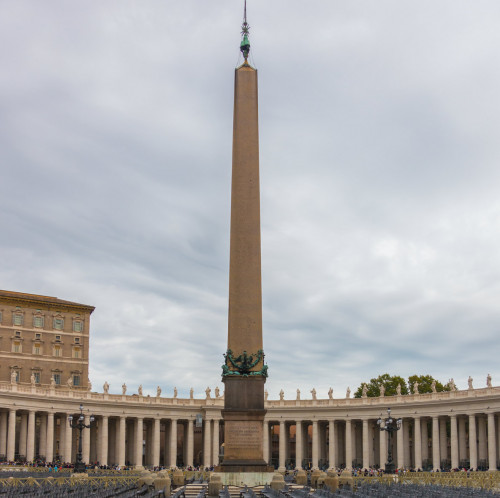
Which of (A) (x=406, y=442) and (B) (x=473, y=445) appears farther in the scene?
(A) (x=406, y=442)

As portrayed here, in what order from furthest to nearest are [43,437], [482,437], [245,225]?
[43,437]
[482,437]
[245,225]

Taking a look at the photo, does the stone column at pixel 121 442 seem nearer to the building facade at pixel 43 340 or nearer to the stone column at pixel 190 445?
the stone column at pixel 190 445

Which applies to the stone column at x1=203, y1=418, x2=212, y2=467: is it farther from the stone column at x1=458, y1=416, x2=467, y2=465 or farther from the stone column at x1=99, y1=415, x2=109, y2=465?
the stone column at x1=458, y1=416, x2=467, y2=465

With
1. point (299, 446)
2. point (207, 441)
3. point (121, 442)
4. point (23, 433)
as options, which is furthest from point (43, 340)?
point (299, 446)

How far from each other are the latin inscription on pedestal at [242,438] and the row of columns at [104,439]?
41.0 metres

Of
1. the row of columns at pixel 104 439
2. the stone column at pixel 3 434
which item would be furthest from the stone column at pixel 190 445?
the stone column at pixel 3 434

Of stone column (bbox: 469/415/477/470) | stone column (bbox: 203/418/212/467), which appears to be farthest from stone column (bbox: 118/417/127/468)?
stone column (bbox: 469/415/477/470)

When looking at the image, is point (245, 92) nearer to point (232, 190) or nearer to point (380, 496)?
point (232, 190)

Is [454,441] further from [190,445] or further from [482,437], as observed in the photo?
[190,445]

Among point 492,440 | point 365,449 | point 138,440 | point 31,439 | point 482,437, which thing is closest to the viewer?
point 492,440

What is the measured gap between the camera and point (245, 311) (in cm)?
2839

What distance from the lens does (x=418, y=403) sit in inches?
2633

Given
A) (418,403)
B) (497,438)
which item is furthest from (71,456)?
(497,438)

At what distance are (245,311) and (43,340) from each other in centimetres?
5959
